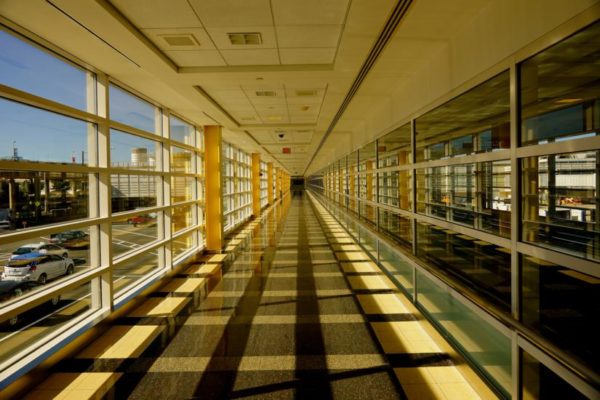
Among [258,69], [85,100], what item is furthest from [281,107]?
[85,100]

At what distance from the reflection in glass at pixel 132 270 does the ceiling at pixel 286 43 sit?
2.52 m

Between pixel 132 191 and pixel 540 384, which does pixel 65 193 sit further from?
pixel 540 384

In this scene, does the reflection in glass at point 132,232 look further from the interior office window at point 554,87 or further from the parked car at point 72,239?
the interior office window at point 554,87

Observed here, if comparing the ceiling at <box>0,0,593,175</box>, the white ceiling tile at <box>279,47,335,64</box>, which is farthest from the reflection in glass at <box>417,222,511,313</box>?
the white ceiling tile at <box>279,47,335,64</box>

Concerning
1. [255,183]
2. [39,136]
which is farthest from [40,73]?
[255,183]

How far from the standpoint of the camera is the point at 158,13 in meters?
3.07

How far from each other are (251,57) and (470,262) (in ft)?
19.5

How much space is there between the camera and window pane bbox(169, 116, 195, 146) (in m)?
6.60

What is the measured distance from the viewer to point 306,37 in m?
3.67

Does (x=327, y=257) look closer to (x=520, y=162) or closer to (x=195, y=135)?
(x=195, y=135)

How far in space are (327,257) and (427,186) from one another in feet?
10.5

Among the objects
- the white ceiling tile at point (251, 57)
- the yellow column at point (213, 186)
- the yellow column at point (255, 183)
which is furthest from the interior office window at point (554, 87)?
the yellow column at point (255, 183)

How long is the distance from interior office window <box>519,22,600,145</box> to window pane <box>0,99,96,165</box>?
12.9ft

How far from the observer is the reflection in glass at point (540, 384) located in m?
1.97
